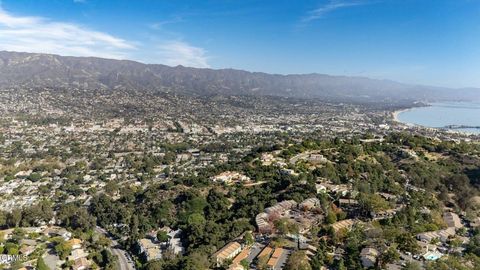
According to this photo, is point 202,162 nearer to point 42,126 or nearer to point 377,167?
point 377,167

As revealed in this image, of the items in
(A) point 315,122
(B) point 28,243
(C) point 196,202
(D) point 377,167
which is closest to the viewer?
(B) point 28,243

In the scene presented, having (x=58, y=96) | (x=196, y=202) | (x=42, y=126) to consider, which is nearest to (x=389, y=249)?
(x=196, y=202)

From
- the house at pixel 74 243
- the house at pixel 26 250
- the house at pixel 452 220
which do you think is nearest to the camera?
the house at pixel 26 250

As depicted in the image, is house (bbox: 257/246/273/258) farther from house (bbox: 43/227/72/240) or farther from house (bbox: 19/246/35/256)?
house (bbox: 19/246/35/256)

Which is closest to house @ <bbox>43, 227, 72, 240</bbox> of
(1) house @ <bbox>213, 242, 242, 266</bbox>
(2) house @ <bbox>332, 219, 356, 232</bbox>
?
(1) house @ <bbox>213, 242, 242, 266</bbox>

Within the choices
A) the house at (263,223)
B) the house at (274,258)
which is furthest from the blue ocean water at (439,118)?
the house at (274,258)

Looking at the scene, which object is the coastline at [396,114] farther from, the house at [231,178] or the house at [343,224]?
the house at [343,224]
